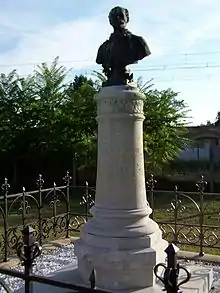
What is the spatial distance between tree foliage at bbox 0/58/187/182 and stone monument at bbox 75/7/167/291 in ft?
41.4

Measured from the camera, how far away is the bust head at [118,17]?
4727 millimetres

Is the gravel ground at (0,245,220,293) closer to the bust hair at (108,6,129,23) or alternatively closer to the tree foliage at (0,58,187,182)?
the bust hair at (108,6,129,23)

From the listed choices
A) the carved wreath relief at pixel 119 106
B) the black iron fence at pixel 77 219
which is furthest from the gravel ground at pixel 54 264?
the carved wreath relief at pixel 119 106

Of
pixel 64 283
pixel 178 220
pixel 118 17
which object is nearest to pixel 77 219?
pixel 178 220

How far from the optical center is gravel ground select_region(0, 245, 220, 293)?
559 cm

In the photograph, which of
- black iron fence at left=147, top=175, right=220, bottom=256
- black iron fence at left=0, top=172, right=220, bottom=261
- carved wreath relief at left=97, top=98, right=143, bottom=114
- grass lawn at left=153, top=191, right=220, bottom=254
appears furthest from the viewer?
grass lawn at left=153, top=191, right=220, bottom=254

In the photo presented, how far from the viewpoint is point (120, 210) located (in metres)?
4.57

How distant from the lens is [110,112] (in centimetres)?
458

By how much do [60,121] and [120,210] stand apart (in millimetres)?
13873

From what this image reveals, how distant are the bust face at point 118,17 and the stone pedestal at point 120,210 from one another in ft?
2.42

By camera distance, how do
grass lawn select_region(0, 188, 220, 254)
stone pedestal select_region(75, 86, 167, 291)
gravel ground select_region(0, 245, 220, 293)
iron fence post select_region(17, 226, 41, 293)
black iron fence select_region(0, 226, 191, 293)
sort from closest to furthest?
1. black iron fence select_region(0, 226, 191, 293)
2. iron fence post select_region(17, 226, 41, 293)
3. stone pedestal select_region(75, 86, 167, 291)
4. gravel ground select_region(0, 245, 220, 293)
5. grass lawn select_region(0, 188, 220, 254)

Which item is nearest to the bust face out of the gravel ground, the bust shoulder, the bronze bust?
the bronze bust

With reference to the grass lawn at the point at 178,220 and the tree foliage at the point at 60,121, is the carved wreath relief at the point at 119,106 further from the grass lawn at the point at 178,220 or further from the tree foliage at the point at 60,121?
the tree foliage at the point at 60,121

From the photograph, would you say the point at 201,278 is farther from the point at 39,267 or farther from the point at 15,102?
the point at 15,102
